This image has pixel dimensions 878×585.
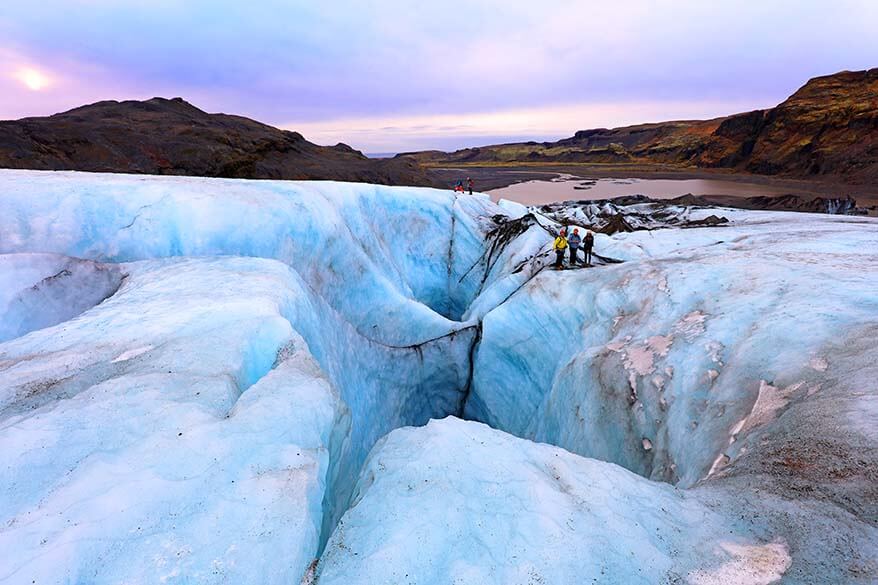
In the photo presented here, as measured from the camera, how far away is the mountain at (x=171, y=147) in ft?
68.9

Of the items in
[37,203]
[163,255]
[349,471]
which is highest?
[37,203]

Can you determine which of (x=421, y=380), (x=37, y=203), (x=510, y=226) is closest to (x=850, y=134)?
(x=510, y=226)

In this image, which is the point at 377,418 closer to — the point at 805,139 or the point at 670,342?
the point at 670,342

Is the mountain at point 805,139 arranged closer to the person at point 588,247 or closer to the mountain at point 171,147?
the mountain at point 171,147

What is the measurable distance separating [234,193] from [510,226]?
8.68 meters

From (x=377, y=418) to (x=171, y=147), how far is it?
81.2ft

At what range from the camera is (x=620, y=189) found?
163ft

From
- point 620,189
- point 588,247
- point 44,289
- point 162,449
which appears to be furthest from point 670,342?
point 620,189

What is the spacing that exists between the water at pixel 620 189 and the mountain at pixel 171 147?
46.1ft

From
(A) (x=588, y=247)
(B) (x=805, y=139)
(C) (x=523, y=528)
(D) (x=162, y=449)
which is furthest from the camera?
(B) (x=805, y=139)

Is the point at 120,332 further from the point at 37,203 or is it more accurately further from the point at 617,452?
the point at 617,452

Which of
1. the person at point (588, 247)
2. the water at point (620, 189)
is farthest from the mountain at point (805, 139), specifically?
the person at point (588, 247)

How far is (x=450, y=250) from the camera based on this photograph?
1509cm

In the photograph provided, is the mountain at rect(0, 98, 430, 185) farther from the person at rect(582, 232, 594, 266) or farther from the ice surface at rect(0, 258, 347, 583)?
the person at rect(582, 232, 594, 266)
